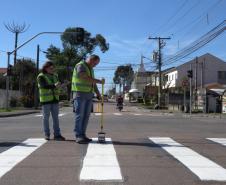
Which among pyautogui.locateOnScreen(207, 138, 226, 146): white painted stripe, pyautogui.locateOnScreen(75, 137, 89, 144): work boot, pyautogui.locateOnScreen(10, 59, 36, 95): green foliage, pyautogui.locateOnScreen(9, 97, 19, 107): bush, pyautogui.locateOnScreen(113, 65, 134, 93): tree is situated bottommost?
pyautogui.locateOnScreen(207, 138, 226, 146): white painted stripe

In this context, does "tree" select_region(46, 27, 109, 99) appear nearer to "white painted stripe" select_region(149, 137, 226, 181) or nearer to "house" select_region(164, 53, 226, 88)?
"house" select_region(164, 53, 226, 88)

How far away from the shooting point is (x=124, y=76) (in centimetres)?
17525

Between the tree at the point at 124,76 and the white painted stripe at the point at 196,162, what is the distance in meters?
153

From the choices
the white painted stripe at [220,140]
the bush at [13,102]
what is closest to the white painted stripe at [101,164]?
the white painted stripe at [220,140]

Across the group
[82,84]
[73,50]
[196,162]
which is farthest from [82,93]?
[73,50]

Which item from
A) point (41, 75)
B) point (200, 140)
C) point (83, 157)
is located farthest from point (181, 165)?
point (41, 75)

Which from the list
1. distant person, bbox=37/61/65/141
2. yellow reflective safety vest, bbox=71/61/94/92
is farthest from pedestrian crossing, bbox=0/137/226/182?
yellow reflective safety vest, bbox=71/61/94/92

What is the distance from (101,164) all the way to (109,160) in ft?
1.26

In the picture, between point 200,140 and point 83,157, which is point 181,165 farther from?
point 200,140

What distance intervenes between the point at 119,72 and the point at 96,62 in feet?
546

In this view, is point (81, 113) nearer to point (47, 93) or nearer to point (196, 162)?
point (47, 93)

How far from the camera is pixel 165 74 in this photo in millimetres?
98688

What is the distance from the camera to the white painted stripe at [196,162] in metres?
6.89

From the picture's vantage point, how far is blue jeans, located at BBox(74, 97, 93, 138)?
34.9 ft
